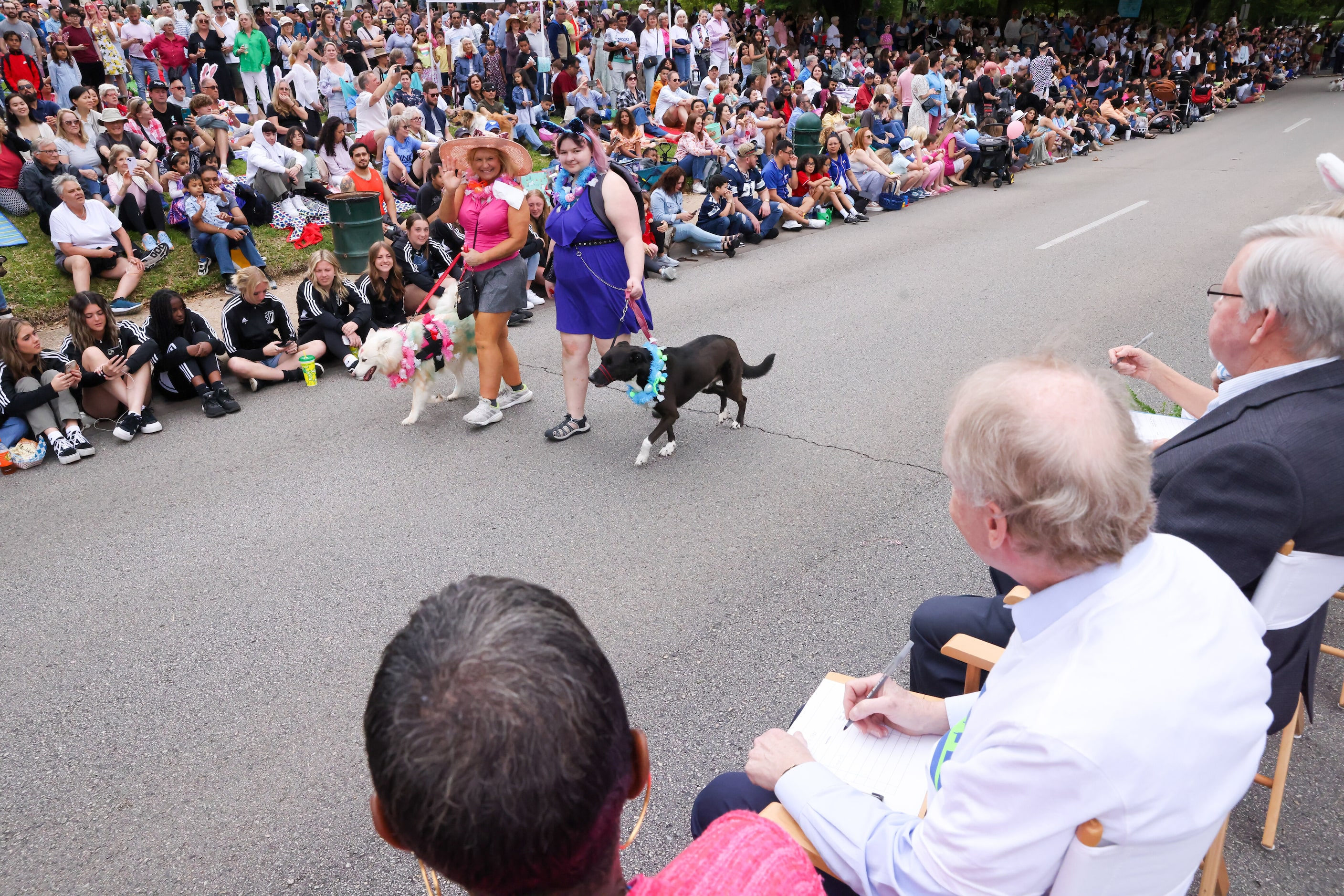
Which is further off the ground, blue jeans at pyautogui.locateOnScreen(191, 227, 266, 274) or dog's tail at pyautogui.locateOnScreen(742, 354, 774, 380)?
blue jeans at pyautogui.locateOnScreen(191, 227, 266, 274)

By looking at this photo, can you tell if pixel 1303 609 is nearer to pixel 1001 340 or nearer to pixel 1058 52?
pixel 1001 340

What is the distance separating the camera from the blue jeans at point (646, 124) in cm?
1622

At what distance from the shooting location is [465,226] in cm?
583

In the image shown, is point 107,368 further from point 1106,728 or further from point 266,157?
point 1106,728

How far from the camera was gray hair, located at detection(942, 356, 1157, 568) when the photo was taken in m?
1.44

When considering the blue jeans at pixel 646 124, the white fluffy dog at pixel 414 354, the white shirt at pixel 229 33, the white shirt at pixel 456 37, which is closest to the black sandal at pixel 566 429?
the white fluffy dog at pixel 414 354

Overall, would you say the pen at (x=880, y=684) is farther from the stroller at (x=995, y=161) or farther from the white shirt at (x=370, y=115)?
the stroller at (x=995, y=161)

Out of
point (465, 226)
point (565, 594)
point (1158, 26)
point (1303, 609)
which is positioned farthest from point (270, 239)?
point (1158, 26)

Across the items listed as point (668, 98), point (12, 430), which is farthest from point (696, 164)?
point (12, 430)

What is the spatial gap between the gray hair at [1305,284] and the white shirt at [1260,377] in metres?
0.03

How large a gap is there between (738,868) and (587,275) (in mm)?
4507

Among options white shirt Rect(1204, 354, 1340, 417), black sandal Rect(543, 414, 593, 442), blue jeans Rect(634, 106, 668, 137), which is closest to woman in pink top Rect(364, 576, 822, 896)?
white shirt Rect(1204, 354, 1340, 417)

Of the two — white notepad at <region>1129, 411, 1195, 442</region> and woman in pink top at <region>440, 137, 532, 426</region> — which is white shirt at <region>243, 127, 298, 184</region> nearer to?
woman in pink top at <region>440, 137, 532, 426</region>

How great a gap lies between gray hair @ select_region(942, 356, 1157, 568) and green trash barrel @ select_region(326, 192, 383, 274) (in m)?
8.62
